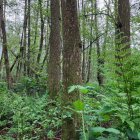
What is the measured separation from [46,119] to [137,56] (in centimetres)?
348

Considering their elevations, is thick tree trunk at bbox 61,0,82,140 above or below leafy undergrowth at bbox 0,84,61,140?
above

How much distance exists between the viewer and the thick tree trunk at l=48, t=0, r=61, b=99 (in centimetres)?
991

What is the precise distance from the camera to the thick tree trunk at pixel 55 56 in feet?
32.5

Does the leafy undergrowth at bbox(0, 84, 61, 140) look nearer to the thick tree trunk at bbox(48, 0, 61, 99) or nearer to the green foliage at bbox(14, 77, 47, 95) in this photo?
the thick tree trunk at bbox(48, 0, 61, 99)

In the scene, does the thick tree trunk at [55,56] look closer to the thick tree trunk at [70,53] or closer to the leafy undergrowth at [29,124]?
the leafy undergrowth at [29,124]

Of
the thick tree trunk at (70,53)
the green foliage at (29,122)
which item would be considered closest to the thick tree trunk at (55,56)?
the green foliage at (29,122)

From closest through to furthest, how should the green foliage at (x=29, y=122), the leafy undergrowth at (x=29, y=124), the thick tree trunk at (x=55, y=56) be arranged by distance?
the leafy undergrowth at (x=29, y=124) < the green foliage at (x=29, y=122) < the thick tree trunk at (x=55, y=56)

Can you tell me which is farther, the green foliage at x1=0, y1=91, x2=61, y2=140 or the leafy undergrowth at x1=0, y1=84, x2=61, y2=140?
the green foliage at x1=0, y1=91, x2=61, y2=140

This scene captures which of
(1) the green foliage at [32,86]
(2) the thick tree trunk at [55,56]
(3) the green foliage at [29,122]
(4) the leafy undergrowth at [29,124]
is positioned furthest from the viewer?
(1) the green foliage at [32,86]

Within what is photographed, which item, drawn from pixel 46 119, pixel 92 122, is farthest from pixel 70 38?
pixel 46 119

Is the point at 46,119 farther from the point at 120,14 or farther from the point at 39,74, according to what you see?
the point at 39,74

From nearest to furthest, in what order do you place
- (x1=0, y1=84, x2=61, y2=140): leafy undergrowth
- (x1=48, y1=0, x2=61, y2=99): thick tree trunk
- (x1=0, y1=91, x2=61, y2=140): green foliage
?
(x1=0, y1=84, x2=61, y2=140): leafy undergrowth → (x1=0, y1=91, x2=61, y2=140): green foliage → (x1=48, y1=0, x2=61, y2=99): thick tree trunk

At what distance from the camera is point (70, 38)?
14.5 ft

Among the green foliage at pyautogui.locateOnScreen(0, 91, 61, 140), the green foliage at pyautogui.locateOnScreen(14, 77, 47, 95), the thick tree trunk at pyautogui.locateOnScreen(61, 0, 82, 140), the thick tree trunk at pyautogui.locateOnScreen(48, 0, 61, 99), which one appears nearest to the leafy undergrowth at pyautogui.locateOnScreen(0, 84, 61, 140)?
the green foliage at pyautogui.locateOnScreen(0, 91, 61, 140)
